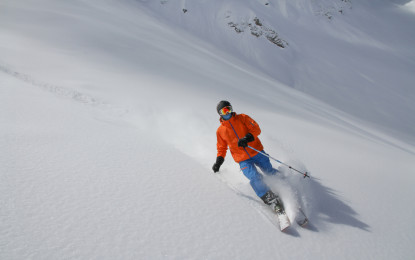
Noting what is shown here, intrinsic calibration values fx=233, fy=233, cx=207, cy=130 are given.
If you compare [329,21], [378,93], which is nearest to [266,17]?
[329,21]

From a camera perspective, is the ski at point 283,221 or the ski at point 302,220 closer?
the ski at point 283,221

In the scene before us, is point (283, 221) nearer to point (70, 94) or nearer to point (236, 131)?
point (236, 131)

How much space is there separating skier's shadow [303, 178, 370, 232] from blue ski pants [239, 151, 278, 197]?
0.63 meters

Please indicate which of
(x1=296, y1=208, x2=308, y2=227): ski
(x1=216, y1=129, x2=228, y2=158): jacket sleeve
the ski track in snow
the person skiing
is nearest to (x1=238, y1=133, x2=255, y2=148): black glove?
the person skiing

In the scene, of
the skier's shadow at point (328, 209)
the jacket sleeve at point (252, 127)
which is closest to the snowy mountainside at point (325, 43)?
the skier's shadow at point (328, 209)

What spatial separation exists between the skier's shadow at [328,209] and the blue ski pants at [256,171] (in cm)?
63

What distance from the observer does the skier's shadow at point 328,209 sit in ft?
9.47

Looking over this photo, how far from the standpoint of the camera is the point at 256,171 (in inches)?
129

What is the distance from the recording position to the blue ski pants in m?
3.09

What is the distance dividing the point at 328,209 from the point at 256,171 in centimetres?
109

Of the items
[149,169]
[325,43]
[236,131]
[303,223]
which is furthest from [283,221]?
[325,43]

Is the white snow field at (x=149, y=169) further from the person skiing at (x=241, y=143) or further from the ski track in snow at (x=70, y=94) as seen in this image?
the person skiing at (x=241, y=143)

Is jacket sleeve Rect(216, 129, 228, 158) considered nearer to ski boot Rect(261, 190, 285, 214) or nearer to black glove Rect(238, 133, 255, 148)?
black glove Rect(238, 133, 255, 148)

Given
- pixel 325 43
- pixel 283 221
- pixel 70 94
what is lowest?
pixel 70 94
